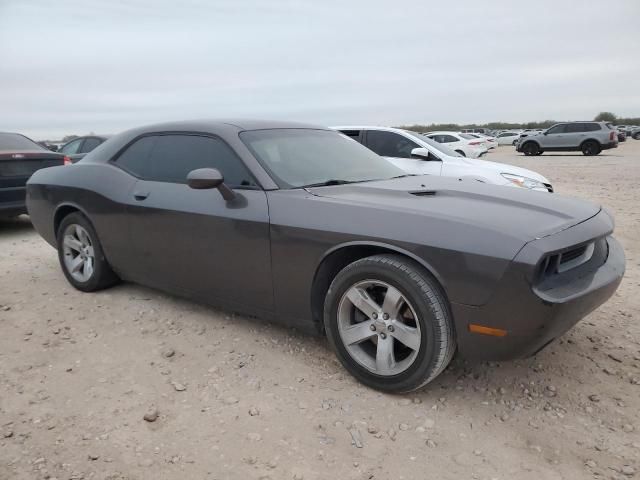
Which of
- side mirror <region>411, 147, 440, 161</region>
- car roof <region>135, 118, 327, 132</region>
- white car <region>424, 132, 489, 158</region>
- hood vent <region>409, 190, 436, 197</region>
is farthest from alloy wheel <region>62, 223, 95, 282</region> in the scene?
white car <region>424, 132, 489, 158</region>

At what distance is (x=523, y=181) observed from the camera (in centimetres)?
655

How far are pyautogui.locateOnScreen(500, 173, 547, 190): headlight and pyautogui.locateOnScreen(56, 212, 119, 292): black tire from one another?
4.98m

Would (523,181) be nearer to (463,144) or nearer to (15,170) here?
(15,170)

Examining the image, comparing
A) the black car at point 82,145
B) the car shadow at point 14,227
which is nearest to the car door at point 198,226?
the car shadow at point 14,227

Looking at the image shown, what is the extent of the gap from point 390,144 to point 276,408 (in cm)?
576

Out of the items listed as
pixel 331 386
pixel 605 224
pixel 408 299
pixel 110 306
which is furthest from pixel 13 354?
pixel 605 224

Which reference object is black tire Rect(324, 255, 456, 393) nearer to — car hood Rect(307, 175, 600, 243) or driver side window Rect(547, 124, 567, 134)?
car hood Rect(307, 175, 600, 243)

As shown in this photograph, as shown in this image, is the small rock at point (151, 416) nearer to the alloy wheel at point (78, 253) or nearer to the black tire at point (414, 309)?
the black tire at point (414, 309)

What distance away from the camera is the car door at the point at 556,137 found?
2442cm

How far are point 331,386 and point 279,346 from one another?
0.58 metres

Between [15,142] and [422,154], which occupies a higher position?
[15,142]

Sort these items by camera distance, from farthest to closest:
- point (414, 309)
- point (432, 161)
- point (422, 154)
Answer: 1. point (432, 161)
2. point (422, 154)
3. point (414, 309)

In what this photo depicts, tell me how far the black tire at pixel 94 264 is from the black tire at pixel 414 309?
2.34 metres

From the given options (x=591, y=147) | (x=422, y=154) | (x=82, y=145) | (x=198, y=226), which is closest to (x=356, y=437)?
(x=198, y=226)
